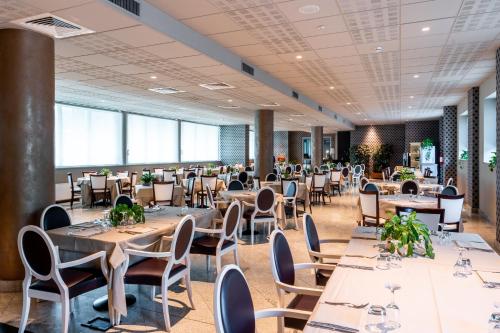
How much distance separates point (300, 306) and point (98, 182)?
920cm

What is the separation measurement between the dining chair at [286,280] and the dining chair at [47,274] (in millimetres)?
1584

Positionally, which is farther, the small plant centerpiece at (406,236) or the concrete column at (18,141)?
the concrete column at (18,141)

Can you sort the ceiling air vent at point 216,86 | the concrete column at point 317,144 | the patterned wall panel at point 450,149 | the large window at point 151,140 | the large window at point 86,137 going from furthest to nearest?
the concrete column at point 317,144
the large window at point 151,140
the patterned wall panel at point 450,149
the large window at point 86,137
the ceiling air vent at point 216,86

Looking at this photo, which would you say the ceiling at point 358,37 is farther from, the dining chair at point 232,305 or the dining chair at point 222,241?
the dining chair at point 232,305

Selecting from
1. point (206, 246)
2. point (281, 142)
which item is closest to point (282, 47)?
point (206, 246)

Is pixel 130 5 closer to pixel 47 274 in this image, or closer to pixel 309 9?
pixel 309 9

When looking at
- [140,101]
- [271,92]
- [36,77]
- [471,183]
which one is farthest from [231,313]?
[140,101]

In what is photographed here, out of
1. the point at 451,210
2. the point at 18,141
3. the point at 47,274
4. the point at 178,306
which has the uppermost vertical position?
the point at 18,141

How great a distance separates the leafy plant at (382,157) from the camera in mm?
23297

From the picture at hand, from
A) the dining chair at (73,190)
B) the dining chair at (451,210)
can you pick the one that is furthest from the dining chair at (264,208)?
the dining chair at (73,190)

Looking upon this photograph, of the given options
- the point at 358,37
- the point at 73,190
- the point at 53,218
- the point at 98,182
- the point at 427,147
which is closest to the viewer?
the point at 53,218

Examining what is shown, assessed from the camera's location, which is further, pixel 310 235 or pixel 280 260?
pixel 310 235

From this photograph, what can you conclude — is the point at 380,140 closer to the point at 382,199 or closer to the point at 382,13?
the point at 382,199

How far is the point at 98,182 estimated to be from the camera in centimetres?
1072
